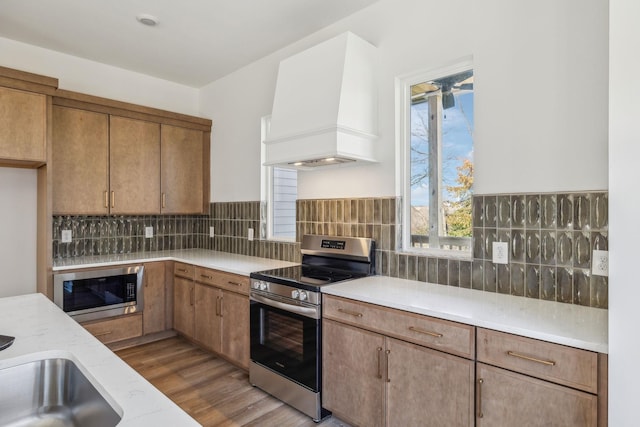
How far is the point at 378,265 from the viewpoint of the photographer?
8.77ft

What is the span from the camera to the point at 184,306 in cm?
357

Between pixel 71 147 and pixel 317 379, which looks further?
pixel 71 147

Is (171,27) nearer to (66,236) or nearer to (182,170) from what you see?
(182,170)

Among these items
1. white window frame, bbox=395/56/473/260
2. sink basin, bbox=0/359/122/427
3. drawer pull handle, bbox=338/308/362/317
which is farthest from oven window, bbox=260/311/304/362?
sink basin, bbox=0/359/122/427

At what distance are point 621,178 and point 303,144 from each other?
179cm

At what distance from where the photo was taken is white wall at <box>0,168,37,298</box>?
3.28 m

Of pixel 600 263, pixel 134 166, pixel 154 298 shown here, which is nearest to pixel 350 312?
pixel 600 263

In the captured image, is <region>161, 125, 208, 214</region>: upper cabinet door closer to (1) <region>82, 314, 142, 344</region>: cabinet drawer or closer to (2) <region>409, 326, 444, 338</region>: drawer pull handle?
(1) <region>82, 314, 142, 344</region>: cabinet drawer

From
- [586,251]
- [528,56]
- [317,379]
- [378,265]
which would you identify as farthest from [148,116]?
[586,251]

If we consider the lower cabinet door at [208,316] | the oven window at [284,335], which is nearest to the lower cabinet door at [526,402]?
the oven window at [284,335]

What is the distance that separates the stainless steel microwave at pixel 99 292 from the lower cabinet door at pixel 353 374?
6.91 feet

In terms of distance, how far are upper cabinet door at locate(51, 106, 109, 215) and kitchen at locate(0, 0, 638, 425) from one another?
393mm

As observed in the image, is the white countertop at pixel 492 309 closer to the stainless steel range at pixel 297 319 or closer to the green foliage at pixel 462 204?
the stainless steel range at pixel 297 319

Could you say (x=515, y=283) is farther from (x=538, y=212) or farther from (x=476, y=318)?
(x=476, y=318)
